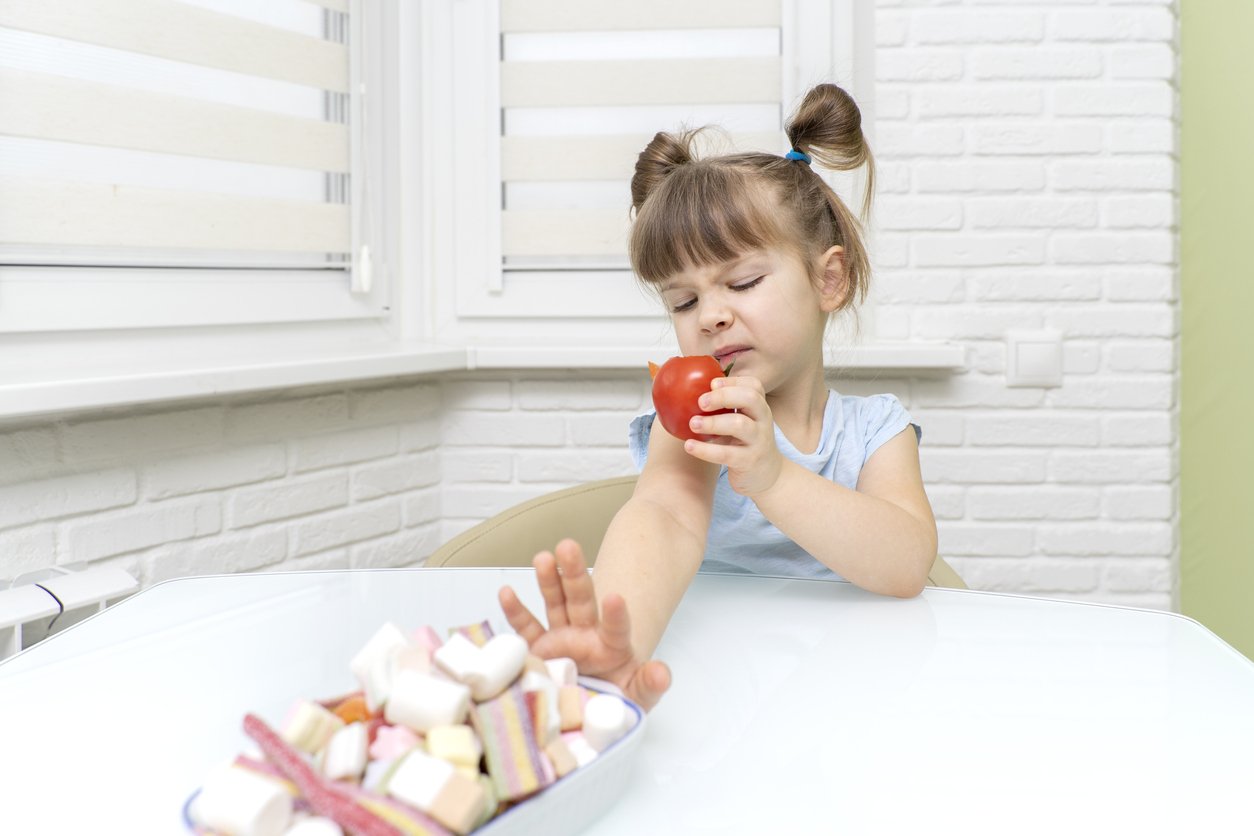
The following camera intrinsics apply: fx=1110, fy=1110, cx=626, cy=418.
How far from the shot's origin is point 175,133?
1.94 m

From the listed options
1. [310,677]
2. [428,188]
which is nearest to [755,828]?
[310,677]

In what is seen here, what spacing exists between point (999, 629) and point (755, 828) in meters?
0.47

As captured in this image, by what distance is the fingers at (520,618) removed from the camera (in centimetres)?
70

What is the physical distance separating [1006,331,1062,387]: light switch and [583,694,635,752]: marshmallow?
1.98 meters

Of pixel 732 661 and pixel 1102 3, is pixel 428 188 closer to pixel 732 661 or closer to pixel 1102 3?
pixel 1102 3

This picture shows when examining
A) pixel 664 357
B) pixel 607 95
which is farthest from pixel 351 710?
pixel 607 95

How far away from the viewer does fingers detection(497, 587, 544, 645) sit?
0.70 metres

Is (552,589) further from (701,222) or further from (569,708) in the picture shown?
(701,222)

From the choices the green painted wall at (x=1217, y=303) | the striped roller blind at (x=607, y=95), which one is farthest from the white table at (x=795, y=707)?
the green painted wall at (x=1217, y=303)

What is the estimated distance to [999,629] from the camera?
3.20 feet

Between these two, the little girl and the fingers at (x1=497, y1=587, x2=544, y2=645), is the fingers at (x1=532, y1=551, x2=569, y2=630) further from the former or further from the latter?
the little girl

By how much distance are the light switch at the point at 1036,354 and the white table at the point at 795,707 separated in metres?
1.37

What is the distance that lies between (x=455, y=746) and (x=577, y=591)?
0.72ft

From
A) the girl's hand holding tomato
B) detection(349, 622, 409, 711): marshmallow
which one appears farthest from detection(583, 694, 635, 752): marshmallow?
the girl's hand holding tomato
